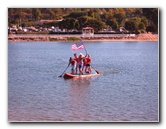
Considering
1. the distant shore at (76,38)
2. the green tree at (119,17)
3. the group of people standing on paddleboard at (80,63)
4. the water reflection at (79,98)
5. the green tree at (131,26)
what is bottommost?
the water reflection at (79,98)

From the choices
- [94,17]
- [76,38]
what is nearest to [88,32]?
[76,38]

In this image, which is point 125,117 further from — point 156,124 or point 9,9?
point 9,9

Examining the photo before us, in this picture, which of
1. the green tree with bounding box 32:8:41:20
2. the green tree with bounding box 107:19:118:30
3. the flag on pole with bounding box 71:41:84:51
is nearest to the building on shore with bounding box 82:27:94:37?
the flag on pole with bounding box 71:41:84:51

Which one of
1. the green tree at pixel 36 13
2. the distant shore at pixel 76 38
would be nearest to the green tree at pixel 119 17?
the distant shore at pixel 76 38

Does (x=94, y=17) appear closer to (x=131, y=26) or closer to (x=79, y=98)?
(x=131, y=26)

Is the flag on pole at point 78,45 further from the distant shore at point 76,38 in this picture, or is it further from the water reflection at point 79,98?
the water reflection at point 79,98
